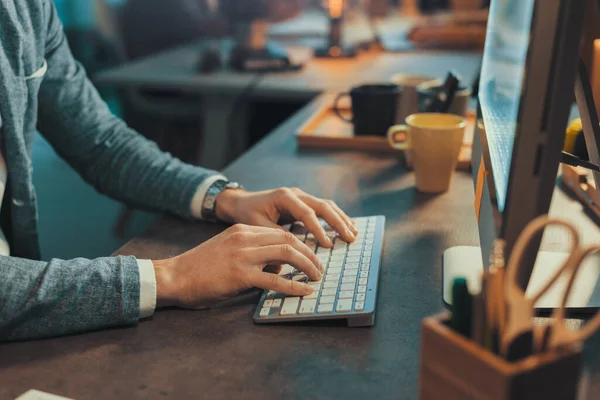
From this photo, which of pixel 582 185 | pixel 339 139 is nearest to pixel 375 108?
pixel 339 139

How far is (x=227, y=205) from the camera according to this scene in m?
1.01

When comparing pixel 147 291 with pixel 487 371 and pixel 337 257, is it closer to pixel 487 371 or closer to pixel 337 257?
pixel 337 257

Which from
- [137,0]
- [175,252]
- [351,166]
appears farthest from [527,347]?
[137,0]

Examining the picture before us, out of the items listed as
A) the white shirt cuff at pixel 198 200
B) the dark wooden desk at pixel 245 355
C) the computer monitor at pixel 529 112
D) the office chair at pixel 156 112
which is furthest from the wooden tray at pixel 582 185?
the office chair at pixel 156 112

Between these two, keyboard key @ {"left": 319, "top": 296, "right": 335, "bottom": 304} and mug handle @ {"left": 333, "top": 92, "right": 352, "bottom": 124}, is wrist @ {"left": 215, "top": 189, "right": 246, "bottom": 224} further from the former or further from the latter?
mug handle @ {"left": 333, "top": 92, "right": 352, "bottom": 124}

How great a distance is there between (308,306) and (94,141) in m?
0.59

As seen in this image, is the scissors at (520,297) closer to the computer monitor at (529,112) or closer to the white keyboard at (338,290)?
the computer monitor at (529,112)

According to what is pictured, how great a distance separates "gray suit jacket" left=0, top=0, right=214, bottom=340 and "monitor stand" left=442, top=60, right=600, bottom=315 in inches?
14.8

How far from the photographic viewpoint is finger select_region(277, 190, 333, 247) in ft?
2.92

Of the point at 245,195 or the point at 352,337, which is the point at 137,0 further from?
the point at 352,337

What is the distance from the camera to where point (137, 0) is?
3107 mm

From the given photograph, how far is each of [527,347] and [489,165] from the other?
1.04ft

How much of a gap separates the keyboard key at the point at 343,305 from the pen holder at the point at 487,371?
9.6 inches

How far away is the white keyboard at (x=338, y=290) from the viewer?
707mm
